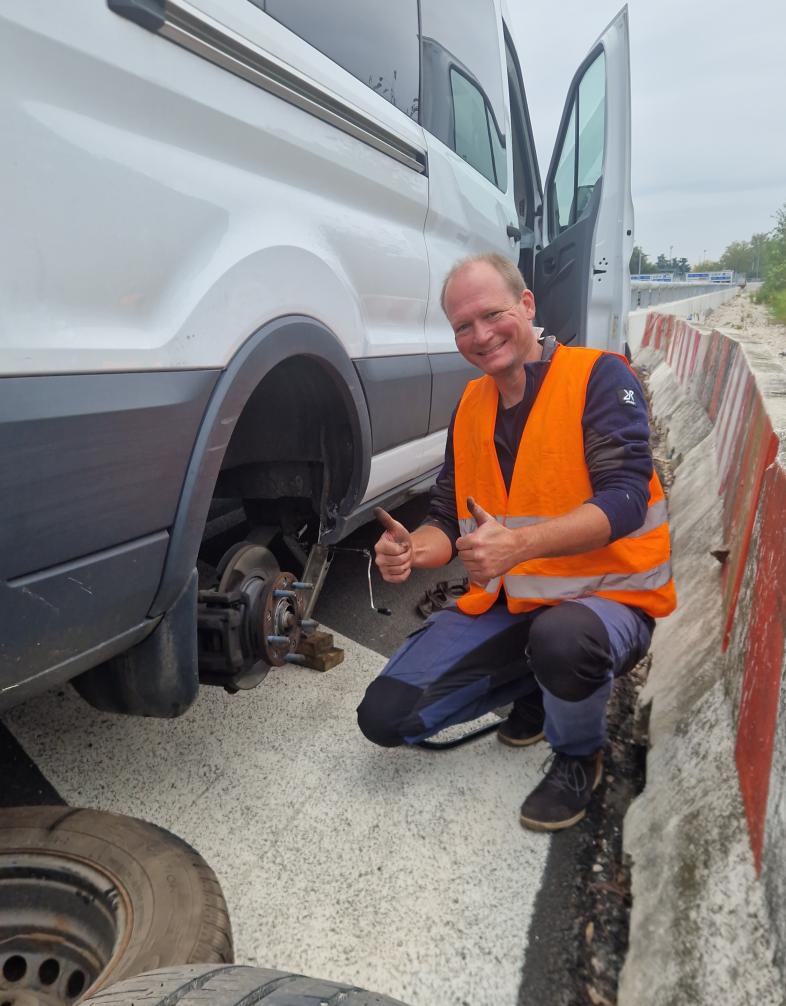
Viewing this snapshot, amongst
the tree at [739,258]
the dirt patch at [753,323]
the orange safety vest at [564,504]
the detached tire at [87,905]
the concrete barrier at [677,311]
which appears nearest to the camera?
the detached tire at [87,905]

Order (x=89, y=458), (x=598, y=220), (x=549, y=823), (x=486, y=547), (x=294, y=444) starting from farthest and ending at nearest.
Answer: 1. (x=598, y=220)
2. (x=294, y=444)
3. (x=549, y=823)
4. (x=486, y=547)
5. (x=89, y=458)

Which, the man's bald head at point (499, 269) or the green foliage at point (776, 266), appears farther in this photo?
the green foliage at point (776, 266)

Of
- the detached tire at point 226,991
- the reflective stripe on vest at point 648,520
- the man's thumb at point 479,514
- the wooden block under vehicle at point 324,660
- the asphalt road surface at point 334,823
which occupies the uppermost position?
the man's thumb at point 479,514

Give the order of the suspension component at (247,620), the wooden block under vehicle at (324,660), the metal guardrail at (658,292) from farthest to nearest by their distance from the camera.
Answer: the metal guardrail at (658,292), the wooden block under vehicle at (324,660), the suspension component at (247,620)

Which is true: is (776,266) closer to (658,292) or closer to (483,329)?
(658,292)

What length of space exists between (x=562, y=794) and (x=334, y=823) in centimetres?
56

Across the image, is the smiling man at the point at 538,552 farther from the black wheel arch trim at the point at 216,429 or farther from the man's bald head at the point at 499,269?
the black wheel arch trim at the point at 216,429

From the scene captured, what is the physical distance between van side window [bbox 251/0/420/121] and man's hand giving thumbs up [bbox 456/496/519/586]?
44.8 inches

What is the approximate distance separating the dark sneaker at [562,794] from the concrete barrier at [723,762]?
0.45 feet

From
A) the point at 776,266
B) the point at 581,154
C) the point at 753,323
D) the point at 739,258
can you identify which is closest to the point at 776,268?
the point at 776,266

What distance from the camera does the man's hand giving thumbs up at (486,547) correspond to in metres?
1.59

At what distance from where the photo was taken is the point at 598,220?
390 centimetres

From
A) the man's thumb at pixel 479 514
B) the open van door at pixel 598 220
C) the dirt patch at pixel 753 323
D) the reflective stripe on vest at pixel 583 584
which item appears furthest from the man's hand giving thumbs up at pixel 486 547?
the dirt patch at pixel 753 323

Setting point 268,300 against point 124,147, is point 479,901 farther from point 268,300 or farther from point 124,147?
point 124,147
